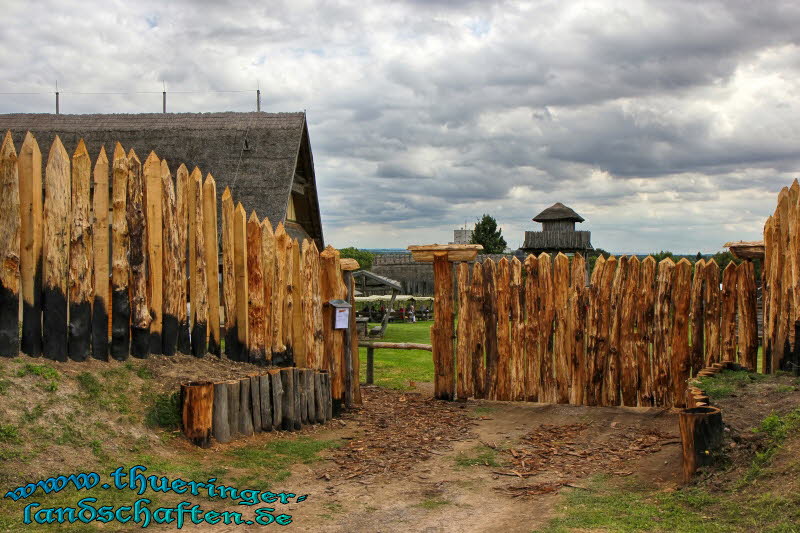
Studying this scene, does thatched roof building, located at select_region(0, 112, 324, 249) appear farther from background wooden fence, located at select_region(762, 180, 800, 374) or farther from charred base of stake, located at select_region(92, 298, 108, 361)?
background wooden fence, located at select_region(762, 180, 800, 374)

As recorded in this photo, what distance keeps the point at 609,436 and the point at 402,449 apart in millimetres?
2278

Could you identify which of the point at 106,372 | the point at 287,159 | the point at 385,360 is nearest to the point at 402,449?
the point at 106,372

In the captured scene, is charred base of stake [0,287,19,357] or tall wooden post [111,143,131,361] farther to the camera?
tall wooden post [111,143,131,361]

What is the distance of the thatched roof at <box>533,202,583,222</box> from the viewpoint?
31078 millimetres

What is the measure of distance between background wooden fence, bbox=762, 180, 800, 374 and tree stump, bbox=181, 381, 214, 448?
19.9ft

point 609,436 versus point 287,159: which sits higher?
point 287,159

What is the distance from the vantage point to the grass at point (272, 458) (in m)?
5.94

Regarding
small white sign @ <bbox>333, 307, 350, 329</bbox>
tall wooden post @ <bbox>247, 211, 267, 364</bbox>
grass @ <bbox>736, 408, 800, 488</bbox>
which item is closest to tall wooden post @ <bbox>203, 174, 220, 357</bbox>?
tall wooden post @ <bbox>247, 211, 267, 364</bbox>

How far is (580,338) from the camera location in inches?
355

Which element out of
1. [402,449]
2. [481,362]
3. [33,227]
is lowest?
[402,449]

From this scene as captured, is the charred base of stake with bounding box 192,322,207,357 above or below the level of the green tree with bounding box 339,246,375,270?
below

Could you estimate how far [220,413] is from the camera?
21.7 ft

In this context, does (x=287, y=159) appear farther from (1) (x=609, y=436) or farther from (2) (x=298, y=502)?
(2) (x=298, y=502)

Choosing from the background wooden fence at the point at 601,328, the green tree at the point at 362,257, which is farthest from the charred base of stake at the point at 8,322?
the green tree at the point at 362,257
